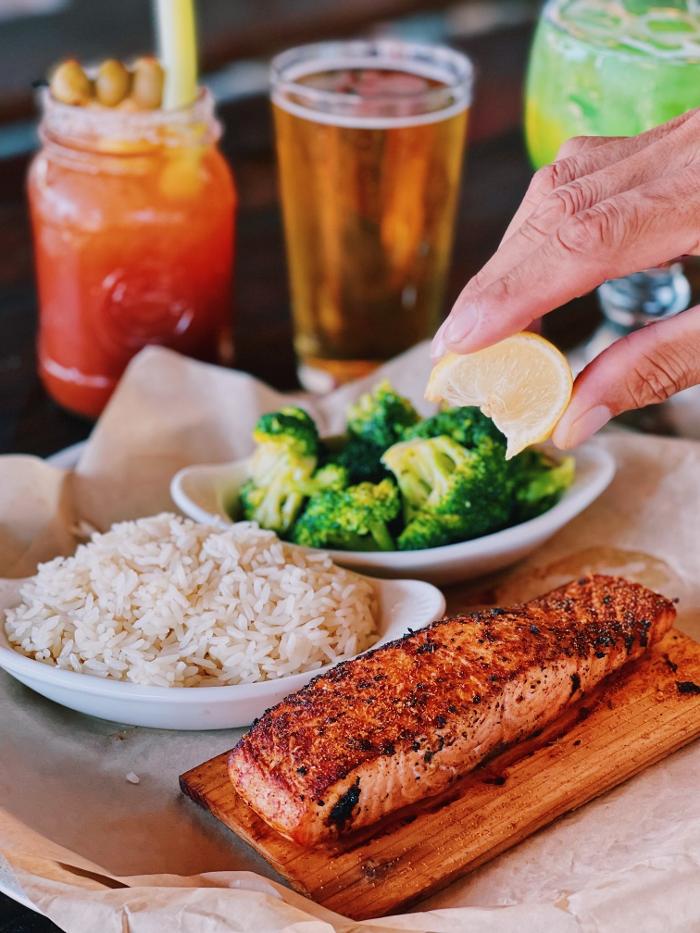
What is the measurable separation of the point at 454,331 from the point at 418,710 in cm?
59

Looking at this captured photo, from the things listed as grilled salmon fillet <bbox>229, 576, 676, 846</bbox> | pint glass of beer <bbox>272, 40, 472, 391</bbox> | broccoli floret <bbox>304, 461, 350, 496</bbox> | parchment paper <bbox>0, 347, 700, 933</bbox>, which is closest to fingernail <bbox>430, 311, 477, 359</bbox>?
grilled salmon fillet <bbox>229, 576, 676, 846</bbox>

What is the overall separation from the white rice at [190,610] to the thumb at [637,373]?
0.55 meters

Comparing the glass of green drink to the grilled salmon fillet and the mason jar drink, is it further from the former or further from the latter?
the grilled salmon fillet

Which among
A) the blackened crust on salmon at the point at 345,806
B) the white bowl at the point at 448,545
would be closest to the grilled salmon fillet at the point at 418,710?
the blackened crust on salmon at the point at 345,806

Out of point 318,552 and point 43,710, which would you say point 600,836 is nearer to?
point 318,552

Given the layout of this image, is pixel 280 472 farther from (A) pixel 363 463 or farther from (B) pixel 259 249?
(B) pixel 259 249

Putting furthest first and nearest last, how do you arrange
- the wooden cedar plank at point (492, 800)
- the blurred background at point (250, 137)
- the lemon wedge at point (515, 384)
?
the blurred background at point (250, 137), the lemon wedge at point (515, 384), the wooden cedar plank at point (492, 800)

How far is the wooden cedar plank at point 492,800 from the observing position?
1.68 metres

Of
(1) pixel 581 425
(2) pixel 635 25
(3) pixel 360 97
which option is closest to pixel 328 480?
(1) pixel 581 425

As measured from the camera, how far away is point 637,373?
1.94 m

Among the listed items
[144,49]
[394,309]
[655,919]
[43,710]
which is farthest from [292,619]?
[144,49]

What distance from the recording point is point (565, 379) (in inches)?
78.9

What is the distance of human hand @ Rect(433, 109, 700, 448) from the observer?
1786 mm

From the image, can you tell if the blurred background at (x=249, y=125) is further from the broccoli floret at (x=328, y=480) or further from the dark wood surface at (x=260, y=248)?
the broccoli floret at (x=328, y=480)
